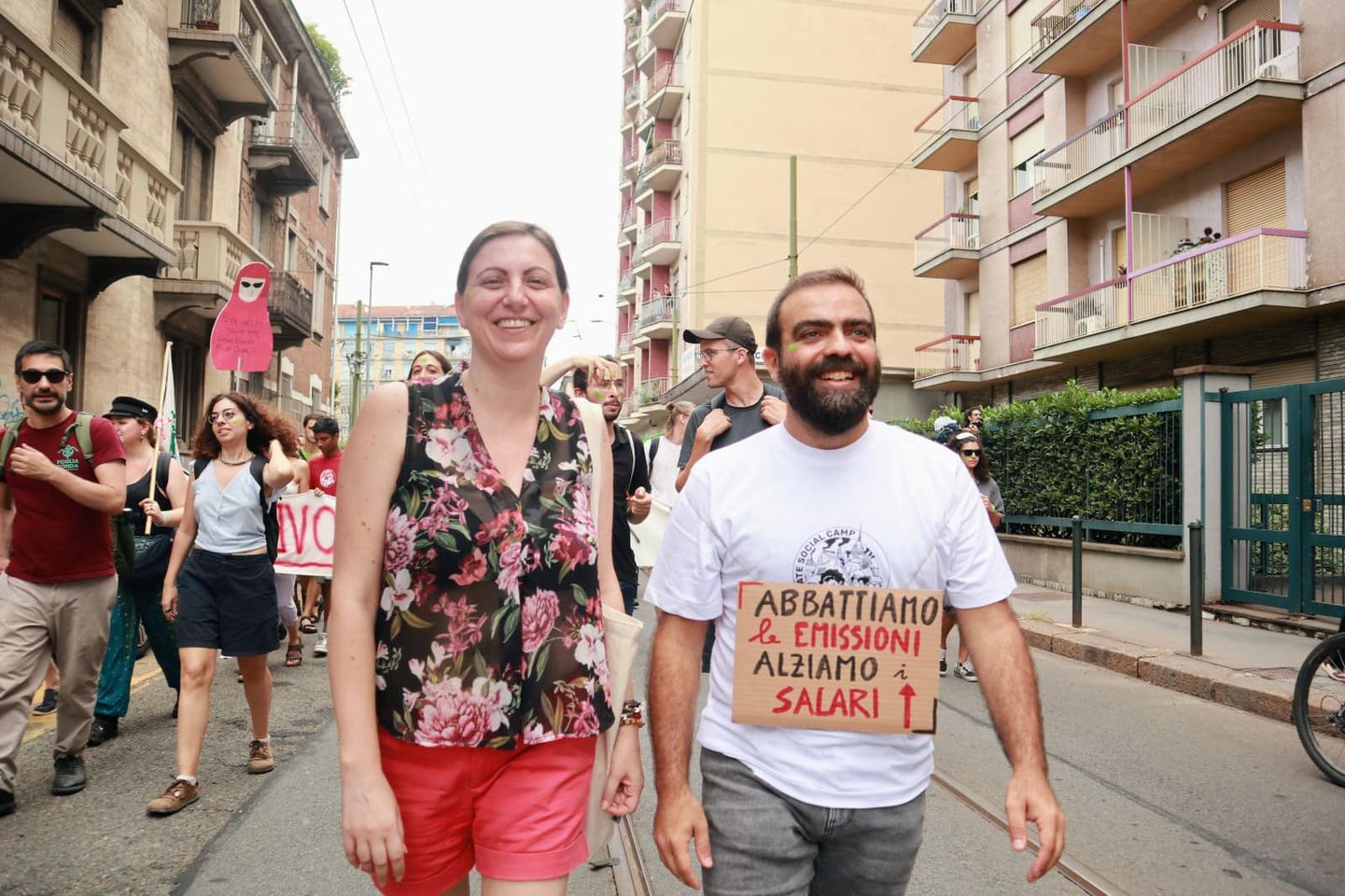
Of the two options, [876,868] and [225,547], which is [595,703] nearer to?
[876,868]

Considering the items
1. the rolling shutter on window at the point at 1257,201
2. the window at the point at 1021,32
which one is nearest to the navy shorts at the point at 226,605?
the rolling shutter on window at the point at 1257,201

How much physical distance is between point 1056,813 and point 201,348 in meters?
19.3

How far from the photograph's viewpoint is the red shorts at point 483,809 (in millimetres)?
1989

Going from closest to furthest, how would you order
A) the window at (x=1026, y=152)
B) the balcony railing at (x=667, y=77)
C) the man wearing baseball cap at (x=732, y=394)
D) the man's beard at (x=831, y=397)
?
the man's beard at (x=831, y=397), the man wearing baseball cap at (x=732, y=394), the window at (x=1026, y=152), the balcony railing at (x=667, y=77)

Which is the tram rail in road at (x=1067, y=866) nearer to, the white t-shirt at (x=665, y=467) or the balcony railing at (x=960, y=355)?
the white t-shirt at (x=665, y=467)

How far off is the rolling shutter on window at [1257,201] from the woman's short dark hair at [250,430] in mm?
16199

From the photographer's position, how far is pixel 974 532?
2131 millimetres

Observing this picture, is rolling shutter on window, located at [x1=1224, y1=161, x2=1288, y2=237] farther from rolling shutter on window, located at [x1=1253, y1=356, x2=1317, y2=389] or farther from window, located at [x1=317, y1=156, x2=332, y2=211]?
window, located at [x1=317, y1=156, x2=332, y2=211]

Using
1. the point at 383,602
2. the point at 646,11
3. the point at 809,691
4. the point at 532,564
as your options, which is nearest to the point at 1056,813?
the point at 809,691

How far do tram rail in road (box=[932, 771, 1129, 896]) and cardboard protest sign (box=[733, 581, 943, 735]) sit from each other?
4.16 feet

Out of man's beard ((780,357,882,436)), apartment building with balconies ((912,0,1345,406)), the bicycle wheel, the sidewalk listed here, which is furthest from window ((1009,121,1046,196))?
man's beard ((780,357,882,436))

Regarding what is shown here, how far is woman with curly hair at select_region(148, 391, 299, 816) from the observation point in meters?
4.63

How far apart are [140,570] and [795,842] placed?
17.3 feet

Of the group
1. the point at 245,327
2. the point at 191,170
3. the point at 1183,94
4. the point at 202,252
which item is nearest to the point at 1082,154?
the point at 1183,94
